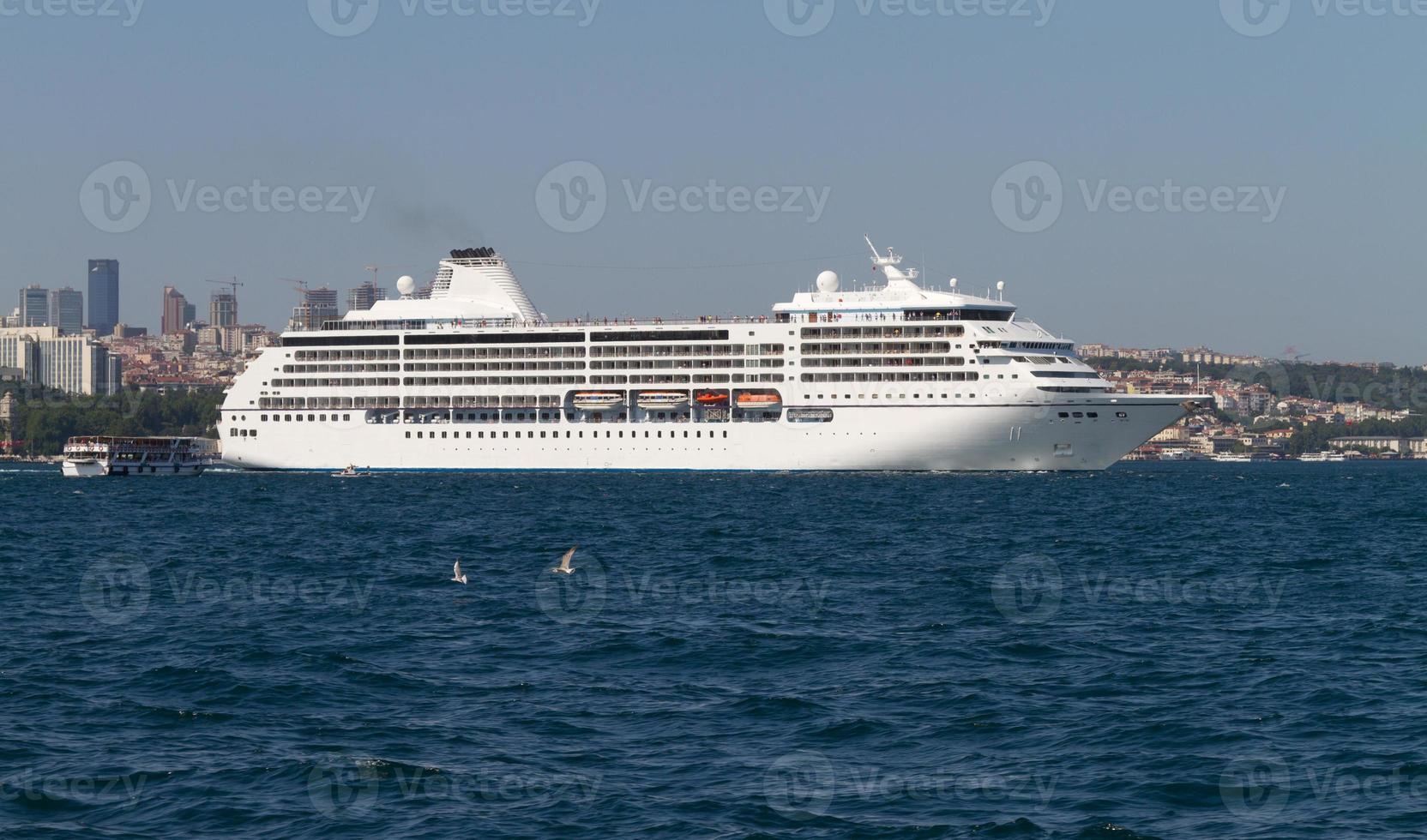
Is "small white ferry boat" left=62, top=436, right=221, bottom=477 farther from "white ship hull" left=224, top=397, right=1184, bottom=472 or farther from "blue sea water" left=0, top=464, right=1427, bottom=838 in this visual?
"blue sea water" left=0, top=464, right=1427, bottom=838

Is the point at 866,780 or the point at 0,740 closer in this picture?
the point at 866,780

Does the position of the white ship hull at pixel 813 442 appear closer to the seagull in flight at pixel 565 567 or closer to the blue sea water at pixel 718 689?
the blue sea water at pixel 718 689

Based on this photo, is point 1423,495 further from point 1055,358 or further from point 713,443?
point 713,443

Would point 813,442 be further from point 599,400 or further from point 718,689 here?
point 718,689

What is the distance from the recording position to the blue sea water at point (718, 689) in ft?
57.9

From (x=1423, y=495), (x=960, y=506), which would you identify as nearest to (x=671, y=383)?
(x=960, y=506)

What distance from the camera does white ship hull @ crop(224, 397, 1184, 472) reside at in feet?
309

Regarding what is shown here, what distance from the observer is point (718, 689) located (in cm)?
2386

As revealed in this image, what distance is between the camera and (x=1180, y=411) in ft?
313

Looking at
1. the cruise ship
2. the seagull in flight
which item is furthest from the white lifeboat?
the seagull in flight

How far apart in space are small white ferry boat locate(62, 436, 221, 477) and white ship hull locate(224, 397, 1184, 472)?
1852 centimetres

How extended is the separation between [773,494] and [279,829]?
5965 cm

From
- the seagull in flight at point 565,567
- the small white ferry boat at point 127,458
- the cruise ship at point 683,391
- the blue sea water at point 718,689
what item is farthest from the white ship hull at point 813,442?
the seagull in flight at point 565,567

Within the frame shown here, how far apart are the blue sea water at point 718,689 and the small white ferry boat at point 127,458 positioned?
222 ft
